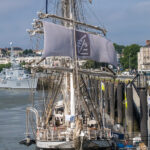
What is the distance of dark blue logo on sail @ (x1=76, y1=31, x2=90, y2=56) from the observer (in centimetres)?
2889

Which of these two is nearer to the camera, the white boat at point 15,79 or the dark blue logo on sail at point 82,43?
the dark blue logo on sail at point 82,43

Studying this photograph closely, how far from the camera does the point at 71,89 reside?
27.8 meters

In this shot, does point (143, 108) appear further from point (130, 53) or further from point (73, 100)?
point (130, 53)

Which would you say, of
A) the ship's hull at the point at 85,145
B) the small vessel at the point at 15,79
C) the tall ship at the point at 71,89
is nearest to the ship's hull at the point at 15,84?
the small vessel at the point at 15,79

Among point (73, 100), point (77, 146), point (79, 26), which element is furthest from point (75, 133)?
point (79, 26)

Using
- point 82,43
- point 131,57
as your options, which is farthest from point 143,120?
point 131,57

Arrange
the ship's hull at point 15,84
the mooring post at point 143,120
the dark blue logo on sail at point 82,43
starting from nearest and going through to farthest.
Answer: the mooring post at point 143,120, the dark blue logo on sail at point 82,43, the ship's hull at point 15,84

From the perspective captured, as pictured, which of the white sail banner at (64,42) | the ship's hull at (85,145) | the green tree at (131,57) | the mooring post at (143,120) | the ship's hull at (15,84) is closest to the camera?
the ship's hull at (85,145)

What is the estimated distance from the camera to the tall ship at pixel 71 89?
1018 inches

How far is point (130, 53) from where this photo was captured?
129 m

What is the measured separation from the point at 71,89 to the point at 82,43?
118 inches

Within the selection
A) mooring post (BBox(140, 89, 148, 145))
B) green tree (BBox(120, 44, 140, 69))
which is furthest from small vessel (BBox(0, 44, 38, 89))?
mooring post (BBox(140, 89, 148, 145))

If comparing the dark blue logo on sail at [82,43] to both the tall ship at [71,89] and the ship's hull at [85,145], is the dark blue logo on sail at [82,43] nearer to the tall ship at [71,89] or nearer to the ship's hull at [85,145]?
the tall ship at [71,89]

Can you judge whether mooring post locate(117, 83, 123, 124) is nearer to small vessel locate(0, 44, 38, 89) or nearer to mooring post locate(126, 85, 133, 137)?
mooring post locate(126, 85, 133, 137)
